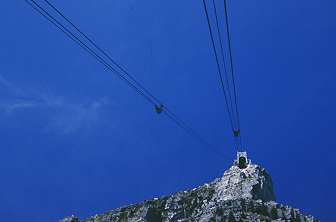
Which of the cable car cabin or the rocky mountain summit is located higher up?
the cable car cabin

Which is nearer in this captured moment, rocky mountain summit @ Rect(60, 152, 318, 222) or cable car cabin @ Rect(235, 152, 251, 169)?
rocky mountain summit @ Rect(60, 152, 318, 222)

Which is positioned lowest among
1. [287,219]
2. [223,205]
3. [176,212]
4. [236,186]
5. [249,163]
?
[287,219]

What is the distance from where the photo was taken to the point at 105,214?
38.3 m

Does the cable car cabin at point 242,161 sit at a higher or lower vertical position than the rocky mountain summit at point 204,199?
higher

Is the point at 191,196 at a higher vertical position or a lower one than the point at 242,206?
higher

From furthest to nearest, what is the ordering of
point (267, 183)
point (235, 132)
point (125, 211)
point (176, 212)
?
point (267, 183) → point (125, 211) → point (176, 212) → point (235, 132)

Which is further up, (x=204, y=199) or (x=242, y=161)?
(x=242, y=161)

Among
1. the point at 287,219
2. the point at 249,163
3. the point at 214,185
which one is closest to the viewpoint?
the point at 287,219

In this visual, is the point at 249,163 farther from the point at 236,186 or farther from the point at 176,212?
the point at 176,212

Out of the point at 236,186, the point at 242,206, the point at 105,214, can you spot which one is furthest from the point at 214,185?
the point at 242,206

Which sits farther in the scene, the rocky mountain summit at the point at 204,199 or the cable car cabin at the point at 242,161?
the cable car cabin at the point at 242,161

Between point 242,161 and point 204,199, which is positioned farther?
point 242,161

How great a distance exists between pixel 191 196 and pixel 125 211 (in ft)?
23.5

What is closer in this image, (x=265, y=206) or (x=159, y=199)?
(x=265, y=206)
